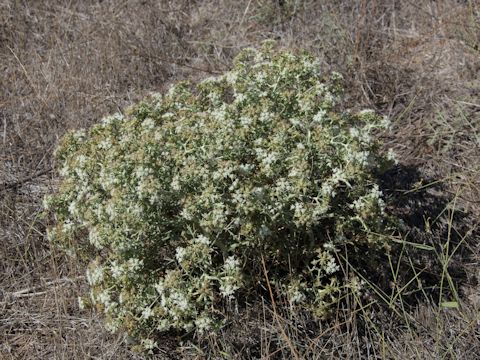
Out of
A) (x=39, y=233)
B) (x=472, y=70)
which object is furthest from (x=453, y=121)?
(x=39, y=233)

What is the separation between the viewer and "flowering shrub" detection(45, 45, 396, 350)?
9.59 feet

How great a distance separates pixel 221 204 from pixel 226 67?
2.50m

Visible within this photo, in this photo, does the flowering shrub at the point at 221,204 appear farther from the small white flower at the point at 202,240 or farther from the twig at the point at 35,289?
the twig at the point at 35,289

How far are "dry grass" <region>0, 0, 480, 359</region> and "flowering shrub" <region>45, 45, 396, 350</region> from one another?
26 cm

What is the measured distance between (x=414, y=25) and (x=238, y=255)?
9.74 ft

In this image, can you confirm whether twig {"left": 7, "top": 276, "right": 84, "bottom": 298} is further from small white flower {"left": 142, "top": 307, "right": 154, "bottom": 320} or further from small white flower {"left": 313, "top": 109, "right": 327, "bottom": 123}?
small white flower {"left": 313, "top": 109, "right": 327, "bottom": 123}

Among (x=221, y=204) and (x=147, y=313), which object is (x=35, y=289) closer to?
(x=147, y=313)

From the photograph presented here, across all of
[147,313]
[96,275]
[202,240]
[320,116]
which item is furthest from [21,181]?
[320,116]

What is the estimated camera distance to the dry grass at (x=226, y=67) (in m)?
3.21

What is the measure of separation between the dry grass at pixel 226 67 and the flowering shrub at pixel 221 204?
0.26m

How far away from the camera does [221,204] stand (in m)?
2.85

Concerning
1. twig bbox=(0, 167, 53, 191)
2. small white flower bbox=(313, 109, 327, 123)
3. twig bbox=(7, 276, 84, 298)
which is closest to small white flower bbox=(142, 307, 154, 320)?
twig bbox=(7, 276, 84, 298)

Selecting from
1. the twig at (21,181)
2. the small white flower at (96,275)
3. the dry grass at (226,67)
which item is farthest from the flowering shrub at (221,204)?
the twig at (21,181)

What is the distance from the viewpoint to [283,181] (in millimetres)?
3002
